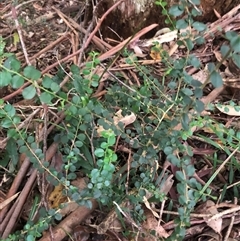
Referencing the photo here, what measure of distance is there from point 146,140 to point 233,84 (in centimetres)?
44

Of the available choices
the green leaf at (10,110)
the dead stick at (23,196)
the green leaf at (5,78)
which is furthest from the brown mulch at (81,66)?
the green leaf at (5,78)

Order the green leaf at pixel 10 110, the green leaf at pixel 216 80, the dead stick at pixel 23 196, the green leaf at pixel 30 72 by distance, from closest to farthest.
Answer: the green leaf at pixel 216 80, the green leaf at pixel 30 72, the green leaf at pixel 10 110, the dead stick at pixel 23 196

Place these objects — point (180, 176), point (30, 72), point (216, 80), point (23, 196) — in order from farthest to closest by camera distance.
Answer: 1. point (23, 196)
2. point (180, 176)
3. point (30, 72)
4. point (216, 80)

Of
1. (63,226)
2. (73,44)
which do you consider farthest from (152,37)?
(63,226)

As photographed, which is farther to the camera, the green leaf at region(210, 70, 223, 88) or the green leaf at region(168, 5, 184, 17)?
the green leaf at region(168, 5, 184, 17)

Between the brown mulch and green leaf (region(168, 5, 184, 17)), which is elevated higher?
green leaf (region(168, 5, 184, 17))

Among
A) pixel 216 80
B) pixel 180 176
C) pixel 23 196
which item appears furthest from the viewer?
pixel 23 196

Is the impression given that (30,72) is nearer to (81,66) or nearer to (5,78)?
(5,78)

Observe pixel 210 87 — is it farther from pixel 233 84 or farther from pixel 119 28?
pixel 119 28

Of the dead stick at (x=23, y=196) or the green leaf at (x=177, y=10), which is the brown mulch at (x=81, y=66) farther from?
the green leaf at (x=177, y=10)

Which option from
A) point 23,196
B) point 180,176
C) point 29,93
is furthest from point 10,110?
point 180,176

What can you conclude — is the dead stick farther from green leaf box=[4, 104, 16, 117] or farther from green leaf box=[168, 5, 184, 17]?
green leaf box=[168, 5, 184, 17]

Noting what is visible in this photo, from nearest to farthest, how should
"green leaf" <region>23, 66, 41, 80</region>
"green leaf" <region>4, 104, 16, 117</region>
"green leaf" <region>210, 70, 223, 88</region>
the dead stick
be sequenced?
"green leaf" <region>210, 70, 223, 88</region> < "green leaf" <region>23, 66, 41, 80</region> < "green leaf" <region>4, 104, 16, 117</region> < the dead stick

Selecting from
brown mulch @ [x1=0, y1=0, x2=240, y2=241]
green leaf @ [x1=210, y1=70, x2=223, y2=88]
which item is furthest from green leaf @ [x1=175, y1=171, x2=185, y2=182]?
green leaf @ [x1=210, y1=70, x2=223, y2=88]
